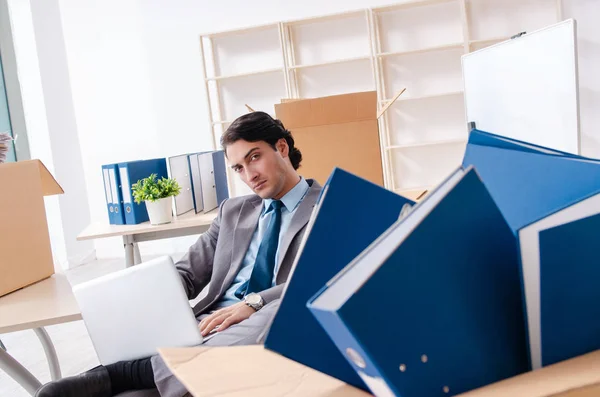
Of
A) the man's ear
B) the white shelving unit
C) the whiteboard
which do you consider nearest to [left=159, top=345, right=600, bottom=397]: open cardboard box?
the man's ear

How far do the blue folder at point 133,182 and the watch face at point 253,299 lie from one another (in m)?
1.59

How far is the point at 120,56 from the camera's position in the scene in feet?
20.7

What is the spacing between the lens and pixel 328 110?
297cm

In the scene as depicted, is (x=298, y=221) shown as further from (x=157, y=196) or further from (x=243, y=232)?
(x=157, y=196)

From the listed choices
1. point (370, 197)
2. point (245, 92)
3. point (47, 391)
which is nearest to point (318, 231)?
point (370, 197)

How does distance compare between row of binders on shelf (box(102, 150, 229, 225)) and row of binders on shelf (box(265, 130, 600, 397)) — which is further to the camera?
row of binders on shelf (box(102, 150, 229, 225))

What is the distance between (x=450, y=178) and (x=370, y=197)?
0.10 meters

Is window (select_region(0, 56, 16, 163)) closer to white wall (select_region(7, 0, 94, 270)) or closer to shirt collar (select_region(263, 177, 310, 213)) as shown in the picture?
white wall (select_region(7, 0, 94, 270))

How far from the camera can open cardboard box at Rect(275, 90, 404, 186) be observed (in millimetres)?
2973

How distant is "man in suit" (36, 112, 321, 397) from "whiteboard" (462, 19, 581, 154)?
33.6 inches

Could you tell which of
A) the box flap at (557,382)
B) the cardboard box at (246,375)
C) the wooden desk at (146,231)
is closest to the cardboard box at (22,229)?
the wooden desk at (146,231)

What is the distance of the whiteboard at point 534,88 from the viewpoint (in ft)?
7.13

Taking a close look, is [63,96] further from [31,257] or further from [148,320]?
[148,320]

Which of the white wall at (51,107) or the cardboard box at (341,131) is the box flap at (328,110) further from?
the white wall at (51,107)
